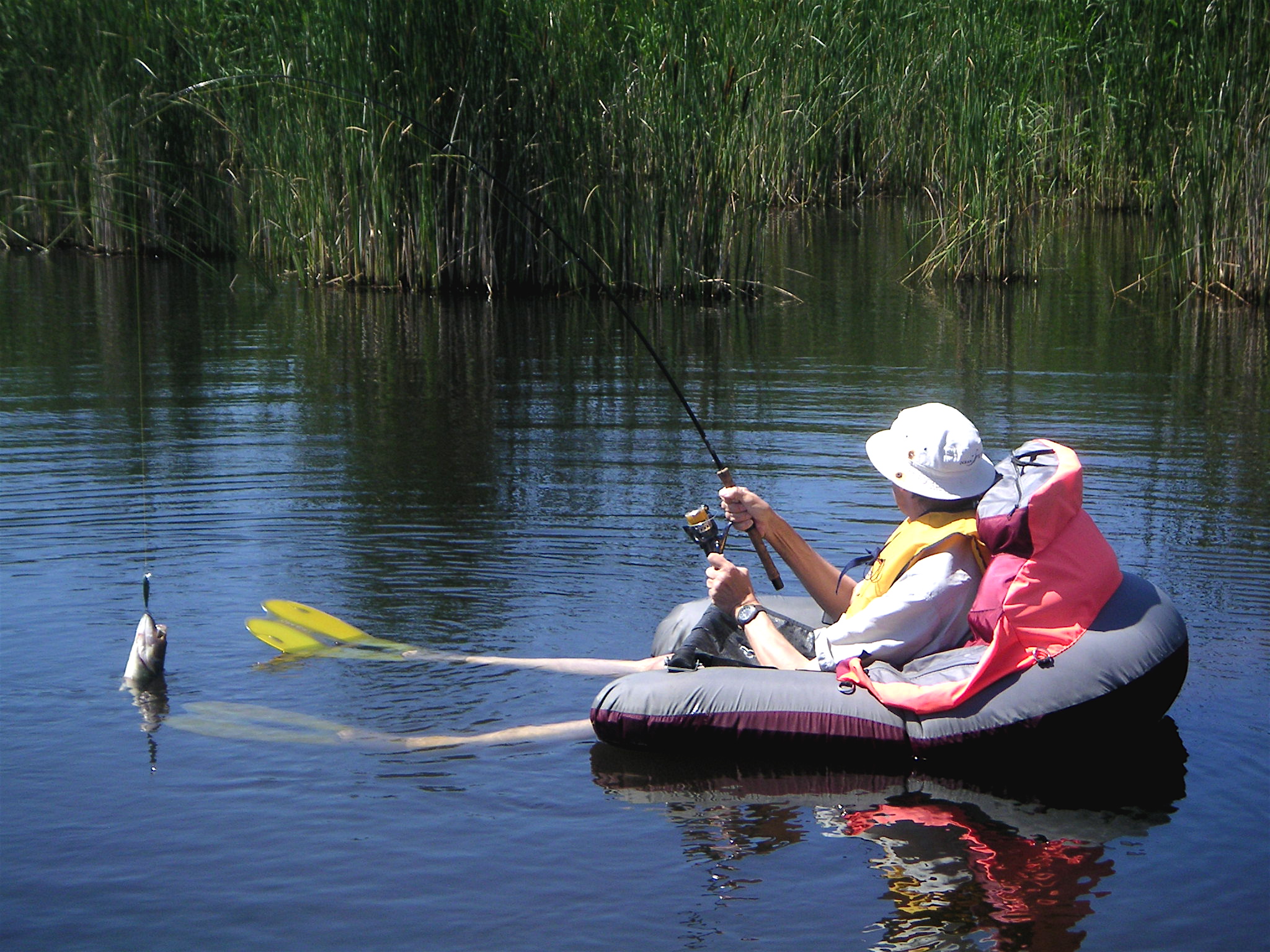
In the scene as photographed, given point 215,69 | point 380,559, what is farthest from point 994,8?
point 380,559

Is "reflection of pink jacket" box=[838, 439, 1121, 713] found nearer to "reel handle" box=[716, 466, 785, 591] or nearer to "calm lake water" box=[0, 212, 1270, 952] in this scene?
"calm lake water" box=[0, 212, 1270, 952]

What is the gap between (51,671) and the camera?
187 inches

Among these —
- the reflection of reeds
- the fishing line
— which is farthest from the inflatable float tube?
the reflection of reeds

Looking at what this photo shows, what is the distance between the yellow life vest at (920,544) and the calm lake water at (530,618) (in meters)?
0.56

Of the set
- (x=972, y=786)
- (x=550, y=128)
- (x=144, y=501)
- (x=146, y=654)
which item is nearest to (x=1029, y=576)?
(x=972, y=786)

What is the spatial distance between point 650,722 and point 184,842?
1301 mm

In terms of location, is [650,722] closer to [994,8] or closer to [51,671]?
[51,671]

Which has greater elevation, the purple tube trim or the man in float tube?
the man in float tube

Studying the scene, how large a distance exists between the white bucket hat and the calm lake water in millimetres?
842

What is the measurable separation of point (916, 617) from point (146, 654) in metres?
2.40

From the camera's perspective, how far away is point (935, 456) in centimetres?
396

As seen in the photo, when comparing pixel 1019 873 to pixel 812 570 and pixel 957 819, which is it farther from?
pixel 812 570

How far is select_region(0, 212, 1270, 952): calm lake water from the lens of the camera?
3.46 metres

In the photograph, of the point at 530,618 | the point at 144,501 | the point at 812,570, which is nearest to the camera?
the point at 812,570
